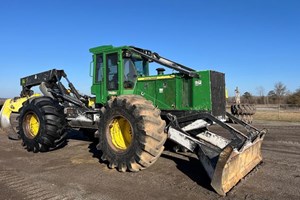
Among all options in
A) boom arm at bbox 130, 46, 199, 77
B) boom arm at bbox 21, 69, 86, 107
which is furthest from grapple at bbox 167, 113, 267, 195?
boom arm at bbox 21, 69, 86, 107

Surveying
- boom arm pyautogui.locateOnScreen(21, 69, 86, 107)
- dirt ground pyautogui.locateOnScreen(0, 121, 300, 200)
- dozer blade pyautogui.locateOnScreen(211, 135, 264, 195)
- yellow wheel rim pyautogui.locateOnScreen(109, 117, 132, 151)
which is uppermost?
boom arm pyautogui.locateOnScreen(21, 69, 86, 107)

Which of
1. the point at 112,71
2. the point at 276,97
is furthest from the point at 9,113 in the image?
the point at 276,97

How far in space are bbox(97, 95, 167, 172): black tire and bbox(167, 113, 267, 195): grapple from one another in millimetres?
484

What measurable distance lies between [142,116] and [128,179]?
1.32 meters

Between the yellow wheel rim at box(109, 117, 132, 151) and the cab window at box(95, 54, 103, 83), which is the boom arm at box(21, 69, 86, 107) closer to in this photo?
the cab window at box(95, 54, 103, 83)

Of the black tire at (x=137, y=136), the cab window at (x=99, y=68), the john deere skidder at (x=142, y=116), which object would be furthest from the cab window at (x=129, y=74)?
the black tire at (x=137, y=136)

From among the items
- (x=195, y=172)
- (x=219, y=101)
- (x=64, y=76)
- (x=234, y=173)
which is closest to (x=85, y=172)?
(x=195, y=172)

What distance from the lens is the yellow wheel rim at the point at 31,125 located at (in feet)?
31.7

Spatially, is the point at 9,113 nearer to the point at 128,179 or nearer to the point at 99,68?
the point at 99,68

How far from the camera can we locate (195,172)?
22.3ft

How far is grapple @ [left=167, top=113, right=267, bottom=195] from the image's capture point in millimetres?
5391

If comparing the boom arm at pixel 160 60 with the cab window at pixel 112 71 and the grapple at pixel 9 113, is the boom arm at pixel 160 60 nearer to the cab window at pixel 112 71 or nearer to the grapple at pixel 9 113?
the cab window at pixel 112 71

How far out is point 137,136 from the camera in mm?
6555

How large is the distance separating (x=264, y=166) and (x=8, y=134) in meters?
9.33
